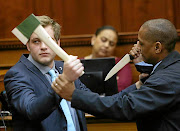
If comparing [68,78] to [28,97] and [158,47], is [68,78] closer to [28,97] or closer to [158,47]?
[28,97]

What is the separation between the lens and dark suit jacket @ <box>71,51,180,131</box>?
1.54 metres

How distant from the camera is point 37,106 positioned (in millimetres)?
1547

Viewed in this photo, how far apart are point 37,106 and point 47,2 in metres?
2.46

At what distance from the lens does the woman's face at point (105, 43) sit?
3.45 m

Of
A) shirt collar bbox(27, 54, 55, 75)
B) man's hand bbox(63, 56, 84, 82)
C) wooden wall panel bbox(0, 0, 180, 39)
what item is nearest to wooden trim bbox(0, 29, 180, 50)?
wooden wall panel bbox(0, 0, 180, 39)

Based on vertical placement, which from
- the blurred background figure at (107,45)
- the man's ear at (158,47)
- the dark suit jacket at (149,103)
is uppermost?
the man's ear at (158,47)

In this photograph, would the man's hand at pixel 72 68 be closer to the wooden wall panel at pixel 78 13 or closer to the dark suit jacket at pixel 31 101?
the dark suit jacket at pixel 31 101

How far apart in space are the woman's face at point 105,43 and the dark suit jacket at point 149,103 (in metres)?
1.86

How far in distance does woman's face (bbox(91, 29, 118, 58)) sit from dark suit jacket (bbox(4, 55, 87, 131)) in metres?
1.59

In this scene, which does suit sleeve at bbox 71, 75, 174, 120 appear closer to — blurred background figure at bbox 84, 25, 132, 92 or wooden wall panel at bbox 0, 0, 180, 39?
blurred background figure at bbox 84, 25, 132, 92

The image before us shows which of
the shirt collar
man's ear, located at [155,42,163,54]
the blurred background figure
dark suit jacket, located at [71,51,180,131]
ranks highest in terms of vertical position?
man's ear, located at [155,42,163,54]

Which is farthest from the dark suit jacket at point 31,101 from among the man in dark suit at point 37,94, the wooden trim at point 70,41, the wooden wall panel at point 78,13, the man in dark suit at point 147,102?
the wooden wall panel at point 78,13

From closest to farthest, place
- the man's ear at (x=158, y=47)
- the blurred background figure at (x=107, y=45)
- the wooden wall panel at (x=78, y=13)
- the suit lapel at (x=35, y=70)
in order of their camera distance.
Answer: the man's ear at (x=158, y=47) < the suit lapel at (x=35, y=70) < the blurred background figure at (x=107, y=45) < the wooden wall panel at (x=78, y=13)

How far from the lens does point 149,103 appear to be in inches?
60.6
